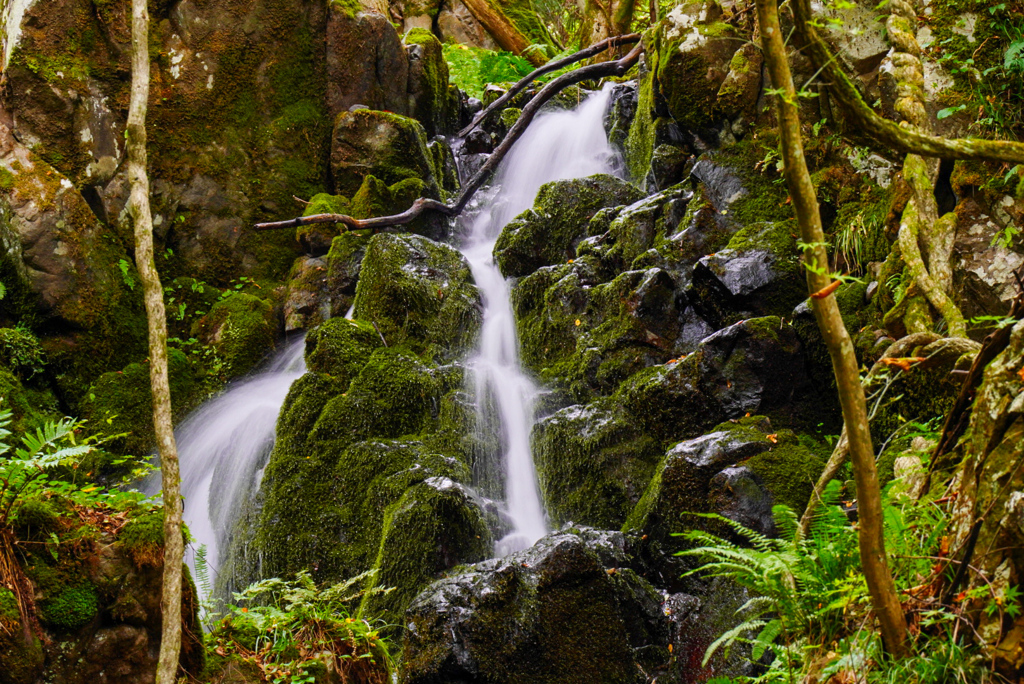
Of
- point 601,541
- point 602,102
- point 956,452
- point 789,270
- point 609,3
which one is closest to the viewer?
point 956,452

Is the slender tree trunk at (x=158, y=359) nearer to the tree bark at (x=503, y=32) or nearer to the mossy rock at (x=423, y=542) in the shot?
the mossy rock at (x=423, y=542)

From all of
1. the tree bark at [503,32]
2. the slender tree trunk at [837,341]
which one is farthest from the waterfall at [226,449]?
the tree bark at [503,32]

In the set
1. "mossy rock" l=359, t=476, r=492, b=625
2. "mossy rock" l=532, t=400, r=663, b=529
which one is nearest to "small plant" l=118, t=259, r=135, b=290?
"mossy rock" l=359, t=476, r=492, b=625

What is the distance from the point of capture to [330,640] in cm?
372

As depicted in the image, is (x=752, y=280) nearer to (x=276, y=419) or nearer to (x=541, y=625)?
(x=541, y=625)

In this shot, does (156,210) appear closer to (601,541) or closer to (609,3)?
(601,541)

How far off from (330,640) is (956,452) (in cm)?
326

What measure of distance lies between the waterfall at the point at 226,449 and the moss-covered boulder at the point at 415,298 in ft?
4.33

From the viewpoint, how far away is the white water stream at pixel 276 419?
21.8 feet

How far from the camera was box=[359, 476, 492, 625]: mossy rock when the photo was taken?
5461 millimetres

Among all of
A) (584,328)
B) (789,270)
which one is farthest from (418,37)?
(789,270)

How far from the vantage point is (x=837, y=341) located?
222 centimetres

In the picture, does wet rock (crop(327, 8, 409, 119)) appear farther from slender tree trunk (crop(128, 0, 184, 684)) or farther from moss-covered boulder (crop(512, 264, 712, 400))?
slender tree trunk (crop(128, 0, 184, 684))

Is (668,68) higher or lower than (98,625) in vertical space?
higher
